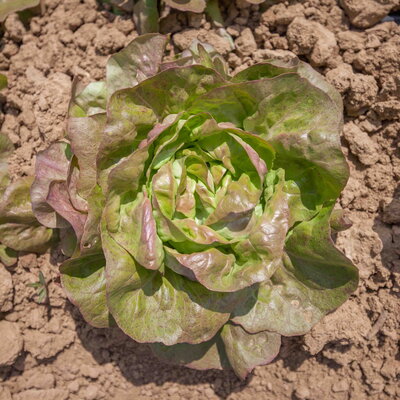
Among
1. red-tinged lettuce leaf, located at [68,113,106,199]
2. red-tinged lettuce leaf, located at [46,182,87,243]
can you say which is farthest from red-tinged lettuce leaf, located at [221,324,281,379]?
red-tinged lettuce leaf, located at [68,113,106,199]

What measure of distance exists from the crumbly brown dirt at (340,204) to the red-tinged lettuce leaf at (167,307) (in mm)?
775

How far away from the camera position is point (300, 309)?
8.07ft

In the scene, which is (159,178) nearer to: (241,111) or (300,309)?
(241,111)

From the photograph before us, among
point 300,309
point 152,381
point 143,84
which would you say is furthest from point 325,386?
point 143,84

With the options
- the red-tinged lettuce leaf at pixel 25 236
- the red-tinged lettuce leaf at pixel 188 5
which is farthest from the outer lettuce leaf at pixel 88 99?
the red-tinged lettuce leaf at pixel 25 236

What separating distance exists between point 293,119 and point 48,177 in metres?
1.34

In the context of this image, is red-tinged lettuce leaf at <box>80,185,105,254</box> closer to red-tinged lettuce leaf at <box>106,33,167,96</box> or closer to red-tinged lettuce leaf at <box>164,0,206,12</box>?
red-tinged lettuce leaf at <box>106,33,167,96</box>

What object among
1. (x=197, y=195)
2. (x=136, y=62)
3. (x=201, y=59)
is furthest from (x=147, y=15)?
(x=197, y=195)

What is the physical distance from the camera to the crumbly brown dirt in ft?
9.29

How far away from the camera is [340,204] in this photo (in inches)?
113

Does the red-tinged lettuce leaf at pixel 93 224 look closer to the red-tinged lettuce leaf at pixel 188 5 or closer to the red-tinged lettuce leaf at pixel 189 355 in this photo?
the red-tinged lettuce leaf at pixel 189 355

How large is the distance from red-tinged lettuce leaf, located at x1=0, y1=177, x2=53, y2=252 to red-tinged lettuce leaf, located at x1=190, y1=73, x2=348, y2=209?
4.12 ft

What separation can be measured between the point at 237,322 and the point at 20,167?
1713 mm

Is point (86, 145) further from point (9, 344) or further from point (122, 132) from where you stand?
point (9, 344)
